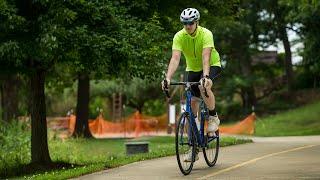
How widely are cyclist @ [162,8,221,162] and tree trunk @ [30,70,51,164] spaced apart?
22.4 feet

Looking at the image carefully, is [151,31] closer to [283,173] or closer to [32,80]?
[32,80]

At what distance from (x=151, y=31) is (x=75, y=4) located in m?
2.04

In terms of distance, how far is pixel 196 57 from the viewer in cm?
950

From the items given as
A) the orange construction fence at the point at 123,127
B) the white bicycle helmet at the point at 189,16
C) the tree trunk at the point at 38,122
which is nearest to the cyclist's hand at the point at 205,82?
the white bicycle helmet at the point at 189,16

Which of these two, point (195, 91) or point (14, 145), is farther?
point (14, 145)

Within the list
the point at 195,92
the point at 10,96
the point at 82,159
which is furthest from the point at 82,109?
the point at 195,92

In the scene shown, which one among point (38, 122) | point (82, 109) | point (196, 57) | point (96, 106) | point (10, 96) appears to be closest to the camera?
point (196, 57)

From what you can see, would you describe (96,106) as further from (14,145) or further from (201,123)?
(201,123)

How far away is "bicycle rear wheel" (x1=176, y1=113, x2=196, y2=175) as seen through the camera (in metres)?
9.05

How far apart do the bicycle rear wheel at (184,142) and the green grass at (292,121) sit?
25816mm

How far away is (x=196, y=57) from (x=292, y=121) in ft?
102

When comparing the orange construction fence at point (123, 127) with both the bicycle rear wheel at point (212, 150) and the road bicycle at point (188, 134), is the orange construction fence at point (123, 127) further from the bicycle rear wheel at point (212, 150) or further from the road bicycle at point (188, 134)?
the road bicycle at point (188, 134)

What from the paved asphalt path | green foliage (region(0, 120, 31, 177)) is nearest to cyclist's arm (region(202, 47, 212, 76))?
the paved asphalt path

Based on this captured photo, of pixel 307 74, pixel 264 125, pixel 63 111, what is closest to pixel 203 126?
pixel 264 125
